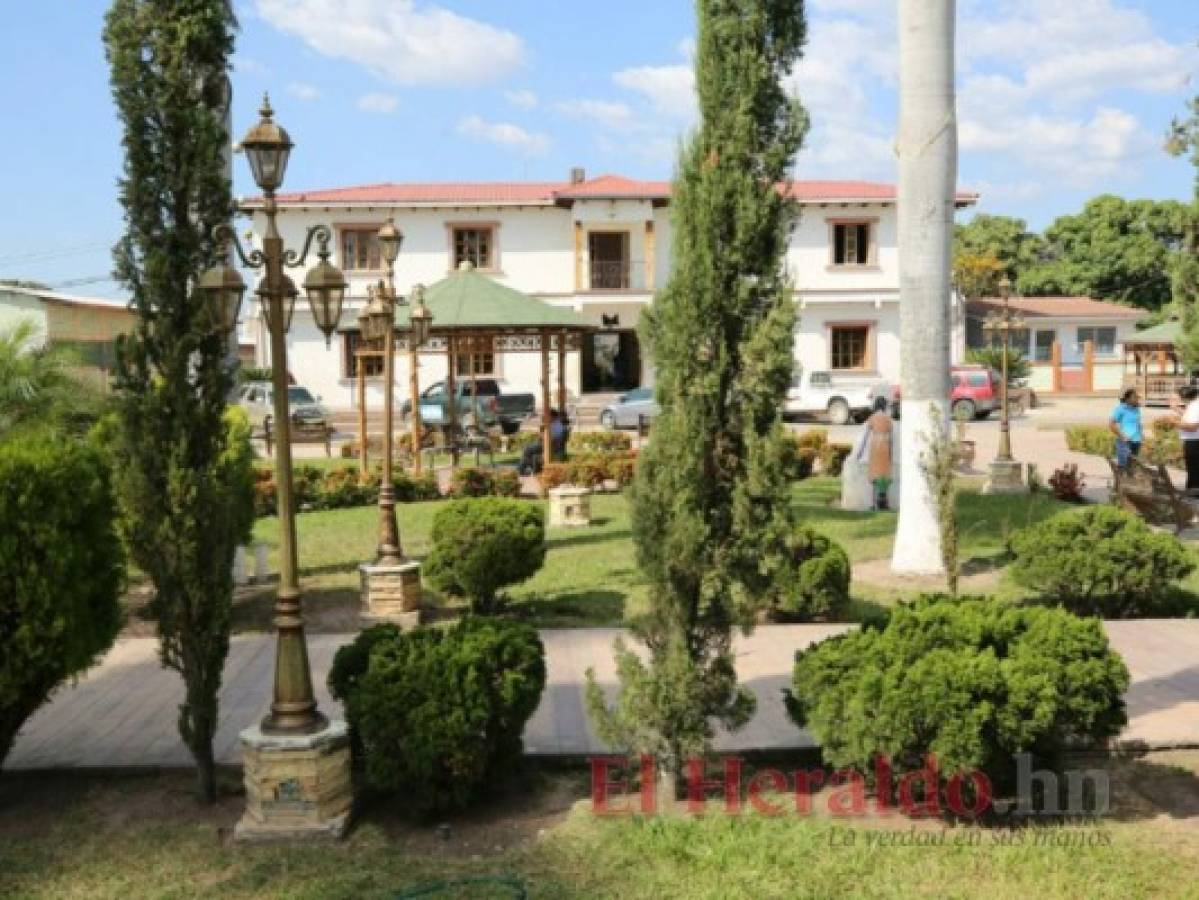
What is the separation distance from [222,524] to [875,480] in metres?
10.8

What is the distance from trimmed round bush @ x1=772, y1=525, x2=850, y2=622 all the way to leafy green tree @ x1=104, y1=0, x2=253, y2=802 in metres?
4.70

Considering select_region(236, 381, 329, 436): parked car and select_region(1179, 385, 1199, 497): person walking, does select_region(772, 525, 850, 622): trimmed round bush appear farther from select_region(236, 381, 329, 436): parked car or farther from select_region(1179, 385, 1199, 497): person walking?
select_region(236, 381, 329, 436): parked car

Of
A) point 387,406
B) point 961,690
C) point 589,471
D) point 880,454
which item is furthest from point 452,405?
point 961,690

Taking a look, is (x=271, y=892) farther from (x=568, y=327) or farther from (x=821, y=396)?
(x=821, y=396)

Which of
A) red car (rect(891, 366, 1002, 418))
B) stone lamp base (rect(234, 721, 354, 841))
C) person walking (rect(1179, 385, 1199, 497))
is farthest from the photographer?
red car (rect(891, 366, 1002, 418))

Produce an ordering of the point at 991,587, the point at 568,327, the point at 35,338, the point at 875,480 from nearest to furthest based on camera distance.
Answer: the point at 35,338 < the point at 991,587 < the point at 875,480 < the point at 568,327

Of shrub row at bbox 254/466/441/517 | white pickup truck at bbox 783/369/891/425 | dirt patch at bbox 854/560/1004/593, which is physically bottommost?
dirt patch at bbox 854/560/1004/593

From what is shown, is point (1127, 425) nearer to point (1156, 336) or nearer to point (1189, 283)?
point (1189, 283)

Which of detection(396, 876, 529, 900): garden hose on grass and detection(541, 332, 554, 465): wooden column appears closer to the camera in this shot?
detection(396, 876, 529, 900): garden hose on grass

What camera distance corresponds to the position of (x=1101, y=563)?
8422 mm

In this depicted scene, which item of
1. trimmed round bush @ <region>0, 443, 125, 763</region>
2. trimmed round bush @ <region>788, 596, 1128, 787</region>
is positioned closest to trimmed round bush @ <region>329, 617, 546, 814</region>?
trimmed round bush @ <region>0, 443, 125, 763</region>

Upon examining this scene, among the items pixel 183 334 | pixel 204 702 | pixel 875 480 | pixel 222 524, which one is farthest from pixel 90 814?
pixel 875 480

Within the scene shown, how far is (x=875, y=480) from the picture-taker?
14688mm

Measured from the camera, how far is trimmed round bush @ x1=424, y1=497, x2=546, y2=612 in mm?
8680
